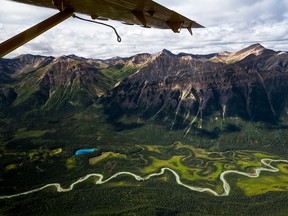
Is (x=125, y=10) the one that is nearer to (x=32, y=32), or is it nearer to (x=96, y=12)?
(x=96, y=12)

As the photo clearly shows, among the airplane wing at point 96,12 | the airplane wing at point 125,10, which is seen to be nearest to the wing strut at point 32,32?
the airplane wing at point 96,12

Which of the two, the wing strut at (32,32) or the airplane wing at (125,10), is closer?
the wing strut at (32,32)

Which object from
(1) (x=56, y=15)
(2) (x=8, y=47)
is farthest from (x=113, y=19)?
(2) (x=8, y=47)

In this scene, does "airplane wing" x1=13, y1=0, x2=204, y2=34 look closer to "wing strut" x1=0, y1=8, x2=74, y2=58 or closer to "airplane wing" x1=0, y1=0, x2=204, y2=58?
"airplane wing" x1=0, y1=0, x2=204, y2=58

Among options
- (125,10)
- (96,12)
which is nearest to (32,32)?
(96,12)

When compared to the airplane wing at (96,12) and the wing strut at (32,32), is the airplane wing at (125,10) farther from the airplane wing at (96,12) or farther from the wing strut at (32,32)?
the wing strut at (32,32)

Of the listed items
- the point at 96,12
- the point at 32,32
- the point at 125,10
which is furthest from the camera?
the point at 96,12

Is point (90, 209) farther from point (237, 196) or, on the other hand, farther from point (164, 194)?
point (237, 196)
